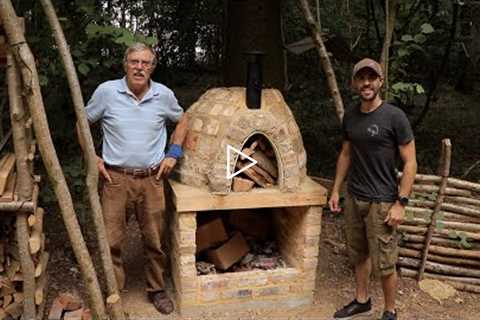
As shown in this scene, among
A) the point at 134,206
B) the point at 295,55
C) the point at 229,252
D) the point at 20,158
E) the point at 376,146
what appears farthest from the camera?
the point at 295,55

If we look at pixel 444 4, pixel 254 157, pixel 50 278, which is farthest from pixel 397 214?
pixel 444 4

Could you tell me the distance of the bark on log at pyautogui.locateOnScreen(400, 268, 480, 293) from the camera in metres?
4.89

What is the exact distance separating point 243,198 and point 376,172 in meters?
1.01

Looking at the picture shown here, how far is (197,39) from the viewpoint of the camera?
11992 millimetres

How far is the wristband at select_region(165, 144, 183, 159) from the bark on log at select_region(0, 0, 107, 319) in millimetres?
838

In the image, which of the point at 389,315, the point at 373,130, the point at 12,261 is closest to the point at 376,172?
the point at 373,130

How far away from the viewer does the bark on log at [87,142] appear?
362 cm

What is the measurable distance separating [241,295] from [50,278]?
1779 millimetres

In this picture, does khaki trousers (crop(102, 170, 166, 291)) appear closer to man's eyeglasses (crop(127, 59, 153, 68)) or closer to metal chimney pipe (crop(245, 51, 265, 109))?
man's eyeglasses (crop(127, 59, 153, 68))

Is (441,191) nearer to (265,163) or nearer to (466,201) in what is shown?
(466,201)

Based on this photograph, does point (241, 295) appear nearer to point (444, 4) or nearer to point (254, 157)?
point (254, 157)

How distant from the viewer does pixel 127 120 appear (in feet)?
12.9

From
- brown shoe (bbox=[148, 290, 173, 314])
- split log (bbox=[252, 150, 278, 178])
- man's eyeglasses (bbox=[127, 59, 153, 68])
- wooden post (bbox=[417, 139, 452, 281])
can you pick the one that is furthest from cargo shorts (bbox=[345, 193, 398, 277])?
man's eyeglasses (bbox=[127, 59, 153, 68])

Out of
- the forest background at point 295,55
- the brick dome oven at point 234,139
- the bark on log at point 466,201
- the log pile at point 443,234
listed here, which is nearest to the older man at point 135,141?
the brick dome oven at point 234,139
